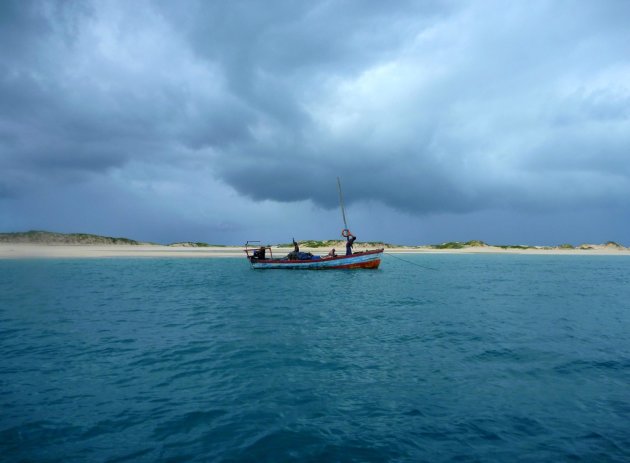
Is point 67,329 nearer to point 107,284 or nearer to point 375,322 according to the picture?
point 375,322

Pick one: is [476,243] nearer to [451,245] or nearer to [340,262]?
[451,245]

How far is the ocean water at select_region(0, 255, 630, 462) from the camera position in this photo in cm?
808

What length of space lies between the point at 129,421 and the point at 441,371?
383 inches

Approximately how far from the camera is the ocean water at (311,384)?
8.08 metres

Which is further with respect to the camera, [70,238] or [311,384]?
[70,238]

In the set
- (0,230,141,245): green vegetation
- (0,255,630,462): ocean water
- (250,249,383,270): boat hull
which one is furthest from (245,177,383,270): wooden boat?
(0,230,141,245): green vegetation

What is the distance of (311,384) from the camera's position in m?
11.7

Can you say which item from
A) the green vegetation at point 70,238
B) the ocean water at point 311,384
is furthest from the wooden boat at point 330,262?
the green vegetation at point 70,238

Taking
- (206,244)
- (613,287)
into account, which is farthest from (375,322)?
(206,244)

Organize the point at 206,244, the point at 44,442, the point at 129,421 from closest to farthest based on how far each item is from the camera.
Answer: the point at 44,442 < the point at 129,421 < the point at 206,244

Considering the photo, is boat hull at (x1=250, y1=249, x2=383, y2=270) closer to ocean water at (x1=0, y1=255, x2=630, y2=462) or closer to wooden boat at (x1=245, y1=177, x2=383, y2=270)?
wooden boat at (x1=245, y1=177, x2=383, y2=270)

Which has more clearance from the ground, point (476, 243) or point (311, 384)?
point (476, 243)

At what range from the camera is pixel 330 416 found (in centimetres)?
946

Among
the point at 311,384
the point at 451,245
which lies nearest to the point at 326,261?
the point at 311,384
